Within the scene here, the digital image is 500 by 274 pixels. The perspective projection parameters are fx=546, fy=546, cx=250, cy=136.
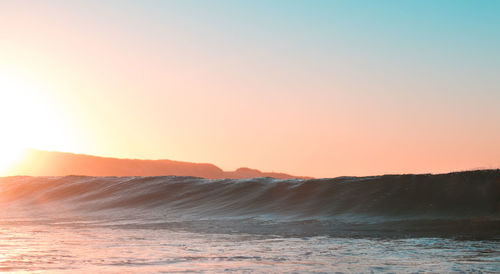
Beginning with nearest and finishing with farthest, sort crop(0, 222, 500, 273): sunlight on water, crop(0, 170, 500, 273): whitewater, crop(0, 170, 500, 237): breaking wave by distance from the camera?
crop(0, 222, 500, 273): sunlight on water
crop(0, 170, 500, 273): whitewater
crop(0, 170, 500, 237): breaking wave

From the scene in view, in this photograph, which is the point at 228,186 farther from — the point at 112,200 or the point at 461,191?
the point at 461,191

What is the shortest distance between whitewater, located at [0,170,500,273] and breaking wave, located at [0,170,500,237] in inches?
1.2

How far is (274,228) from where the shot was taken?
371 inches

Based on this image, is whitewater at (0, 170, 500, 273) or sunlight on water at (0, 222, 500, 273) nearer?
sunlight on water at (0, 222, 500, 273)

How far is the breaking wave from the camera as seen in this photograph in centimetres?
973

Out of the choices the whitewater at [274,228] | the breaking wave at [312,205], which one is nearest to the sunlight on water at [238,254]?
the whitewater at [274,228]

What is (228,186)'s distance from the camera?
1706cm

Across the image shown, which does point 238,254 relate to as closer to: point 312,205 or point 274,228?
point 274,228

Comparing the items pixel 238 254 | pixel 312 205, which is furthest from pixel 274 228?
pixel 238 254

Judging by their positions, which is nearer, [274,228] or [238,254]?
[238,254]

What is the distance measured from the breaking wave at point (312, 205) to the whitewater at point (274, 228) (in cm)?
3

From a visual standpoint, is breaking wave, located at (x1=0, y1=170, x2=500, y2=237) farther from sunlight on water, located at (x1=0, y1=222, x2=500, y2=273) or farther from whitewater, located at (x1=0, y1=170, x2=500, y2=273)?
sunlight on water, located at (x1=0, y1=222, x2=500, y2=273)

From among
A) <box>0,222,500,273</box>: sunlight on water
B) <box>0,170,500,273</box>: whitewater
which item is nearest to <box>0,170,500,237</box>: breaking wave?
<box>0,170,500,273</box>: whitewater

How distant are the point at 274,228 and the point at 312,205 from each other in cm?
359
